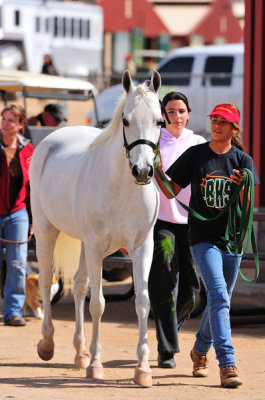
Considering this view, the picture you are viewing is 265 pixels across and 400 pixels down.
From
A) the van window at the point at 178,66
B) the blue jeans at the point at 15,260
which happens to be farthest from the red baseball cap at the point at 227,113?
the van window at the point at 178,66

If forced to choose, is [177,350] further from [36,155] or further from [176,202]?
[36,155]

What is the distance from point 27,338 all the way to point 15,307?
80cm

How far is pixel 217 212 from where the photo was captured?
22.9 ft

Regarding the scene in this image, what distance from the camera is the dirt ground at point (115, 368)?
6.75 m

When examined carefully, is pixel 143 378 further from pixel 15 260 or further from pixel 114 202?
pixel 15 260

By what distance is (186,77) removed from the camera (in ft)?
78.2

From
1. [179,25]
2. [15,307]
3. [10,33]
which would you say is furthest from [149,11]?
[15,307]

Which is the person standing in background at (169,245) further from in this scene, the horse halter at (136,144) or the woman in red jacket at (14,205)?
the woman in red jacket at (14,205)

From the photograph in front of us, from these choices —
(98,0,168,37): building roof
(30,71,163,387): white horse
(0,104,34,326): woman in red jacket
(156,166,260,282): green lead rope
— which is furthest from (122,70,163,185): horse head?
(98,0,168,37): building roof

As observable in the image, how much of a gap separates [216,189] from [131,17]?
255 ft

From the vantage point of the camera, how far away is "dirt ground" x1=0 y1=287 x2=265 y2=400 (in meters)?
6.75

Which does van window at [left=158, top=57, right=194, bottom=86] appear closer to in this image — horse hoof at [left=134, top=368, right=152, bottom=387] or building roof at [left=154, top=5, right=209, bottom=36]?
horse hoof at [left=134, top=368, right=152, bottom=387]

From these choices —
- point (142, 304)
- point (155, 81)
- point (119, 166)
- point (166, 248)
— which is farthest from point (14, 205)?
point (155, 81)

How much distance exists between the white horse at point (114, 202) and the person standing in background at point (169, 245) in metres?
0.45
